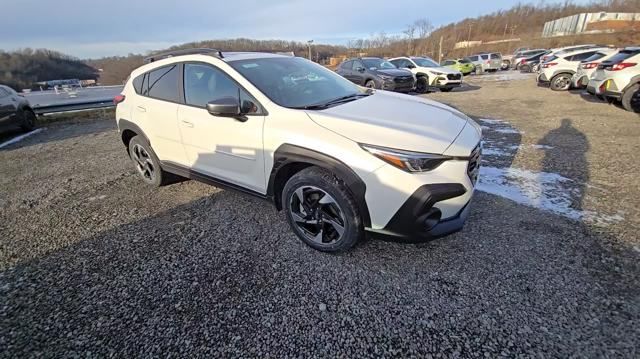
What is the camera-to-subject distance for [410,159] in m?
2.05

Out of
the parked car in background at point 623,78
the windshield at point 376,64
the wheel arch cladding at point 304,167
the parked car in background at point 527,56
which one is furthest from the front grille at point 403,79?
the parked car in background at point 527,56

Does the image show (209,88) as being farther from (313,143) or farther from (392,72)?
(392,72)

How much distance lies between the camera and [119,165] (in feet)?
17.3

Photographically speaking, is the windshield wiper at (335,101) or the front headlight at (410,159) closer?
the front headlight at (410,159)

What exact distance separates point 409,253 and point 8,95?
35.6ft

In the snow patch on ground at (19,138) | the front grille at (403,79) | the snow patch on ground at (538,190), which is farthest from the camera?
the front grille at (403,79)

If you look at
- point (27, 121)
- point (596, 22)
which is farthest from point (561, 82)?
point (596, 22)

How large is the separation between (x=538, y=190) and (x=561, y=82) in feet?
36.8

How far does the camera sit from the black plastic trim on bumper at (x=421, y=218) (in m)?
2.05

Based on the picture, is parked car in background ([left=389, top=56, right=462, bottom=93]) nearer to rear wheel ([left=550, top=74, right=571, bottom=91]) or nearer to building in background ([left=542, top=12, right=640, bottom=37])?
rear wheel ([left=550, top=74, right=571, bottom=91])

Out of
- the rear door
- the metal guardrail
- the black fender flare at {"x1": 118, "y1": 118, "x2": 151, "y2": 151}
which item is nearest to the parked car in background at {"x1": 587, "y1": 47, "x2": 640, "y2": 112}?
the rear door

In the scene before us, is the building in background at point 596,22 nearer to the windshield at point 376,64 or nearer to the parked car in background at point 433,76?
the parked car in background at point 433,76

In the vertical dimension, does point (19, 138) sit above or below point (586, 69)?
below

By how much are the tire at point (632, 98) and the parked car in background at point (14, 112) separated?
15122 mm
